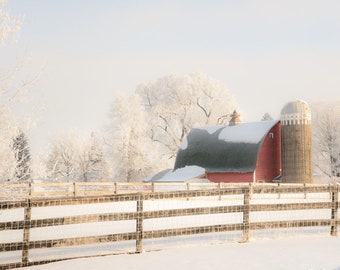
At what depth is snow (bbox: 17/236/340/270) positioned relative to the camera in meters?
9.98

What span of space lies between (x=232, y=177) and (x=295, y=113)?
23.4 feet

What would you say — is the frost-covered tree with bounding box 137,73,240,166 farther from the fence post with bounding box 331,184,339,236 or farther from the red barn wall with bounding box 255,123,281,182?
the fence post with bounding box 331,184,339,236

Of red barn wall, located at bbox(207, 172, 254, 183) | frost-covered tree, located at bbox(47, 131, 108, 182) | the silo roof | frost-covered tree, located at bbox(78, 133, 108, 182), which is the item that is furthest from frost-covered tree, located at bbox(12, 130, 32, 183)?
frost-covered tree, located at bbox(78, 133, 108, 182)

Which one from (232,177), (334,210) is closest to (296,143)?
(232,177)

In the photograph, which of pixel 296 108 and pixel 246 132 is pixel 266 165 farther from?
pixel 296 108

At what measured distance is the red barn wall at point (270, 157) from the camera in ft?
136

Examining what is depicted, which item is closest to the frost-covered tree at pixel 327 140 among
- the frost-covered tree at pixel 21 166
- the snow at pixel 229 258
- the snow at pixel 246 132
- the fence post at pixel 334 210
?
the snow at pixel 246 132

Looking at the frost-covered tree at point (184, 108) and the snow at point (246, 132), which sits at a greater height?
the frost-covered tree at point (184, 108)

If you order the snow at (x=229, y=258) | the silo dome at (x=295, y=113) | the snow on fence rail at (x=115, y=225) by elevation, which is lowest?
the snow at (x=229, y=258)

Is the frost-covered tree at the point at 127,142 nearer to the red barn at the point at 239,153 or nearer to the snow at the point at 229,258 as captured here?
the red barn at the point at 239,153

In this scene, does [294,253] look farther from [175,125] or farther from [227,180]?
[175,125]

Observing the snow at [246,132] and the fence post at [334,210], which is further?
the snow at [246,132]

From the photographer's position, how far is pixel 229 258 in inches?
424

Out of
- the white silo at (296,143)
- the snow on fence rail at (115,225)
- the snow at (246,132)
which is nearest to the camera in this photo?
the snow on fence rail at (115,225)
